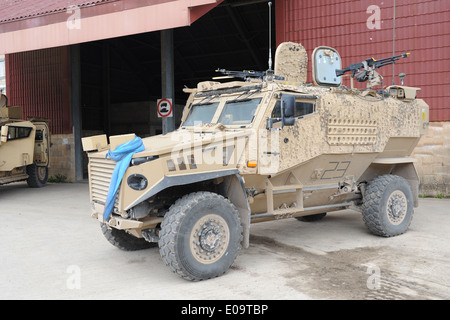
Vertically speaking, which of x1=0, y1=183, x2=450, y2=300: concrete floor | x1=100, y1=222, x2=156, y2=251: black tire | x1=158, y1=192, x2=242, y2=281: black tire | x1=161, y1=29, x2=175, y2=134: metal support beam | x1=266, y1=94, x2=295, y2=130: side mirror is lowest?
x1=0, y1=183, x2=450, y2=300: concrete floor

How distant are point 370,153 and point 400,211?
1071mm

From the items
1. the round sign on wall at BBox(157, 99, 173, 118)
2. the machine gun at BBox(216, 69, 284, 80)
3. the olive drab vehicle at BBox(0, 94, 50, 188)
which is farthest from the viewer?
the round sign on wall at BBox(157, 99, 173, 118)

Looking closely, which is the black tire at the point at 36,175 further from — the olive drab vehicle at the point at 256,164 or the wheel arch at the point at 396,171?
the wheel arch at the point at 396,171

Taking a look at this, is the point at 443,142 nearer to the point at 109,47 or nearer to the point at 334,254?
the point at 334,254

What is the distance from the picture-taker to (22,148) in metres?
12.8

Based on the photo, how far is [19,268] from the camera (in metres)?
5.27

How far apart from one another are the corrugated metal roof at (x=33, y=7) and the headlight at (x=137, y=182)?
6.96 metres

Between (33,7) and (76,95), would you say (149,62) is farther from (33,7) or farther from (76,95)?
(33,7)

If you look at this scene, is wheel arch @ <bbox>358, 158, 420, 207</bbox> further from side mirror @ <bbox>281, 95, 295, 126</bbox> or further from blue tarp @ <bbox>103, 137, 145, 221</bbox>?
blue tarp @ <bbox>103, 137, 145, 221</bbox>

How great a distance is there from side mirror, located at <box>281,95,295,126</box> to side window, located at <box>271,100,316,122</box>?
23 centimetres

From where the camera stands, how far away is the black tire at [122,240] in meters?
5.78

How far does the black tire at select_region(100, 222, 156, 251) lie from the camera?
5.78 metres

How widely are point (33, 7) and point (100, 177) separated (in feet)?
30.8

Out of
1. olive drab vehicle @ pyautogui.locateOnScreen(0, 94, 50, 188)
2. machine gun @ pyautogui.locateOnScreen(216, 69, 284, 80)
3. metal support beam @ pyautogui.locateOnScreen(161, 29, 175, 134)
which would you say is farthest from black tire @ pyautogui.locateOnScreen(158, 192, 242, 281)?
olive drab vehicle @ pyautogui.locateOnScreen(0, 94, 50, 188)
